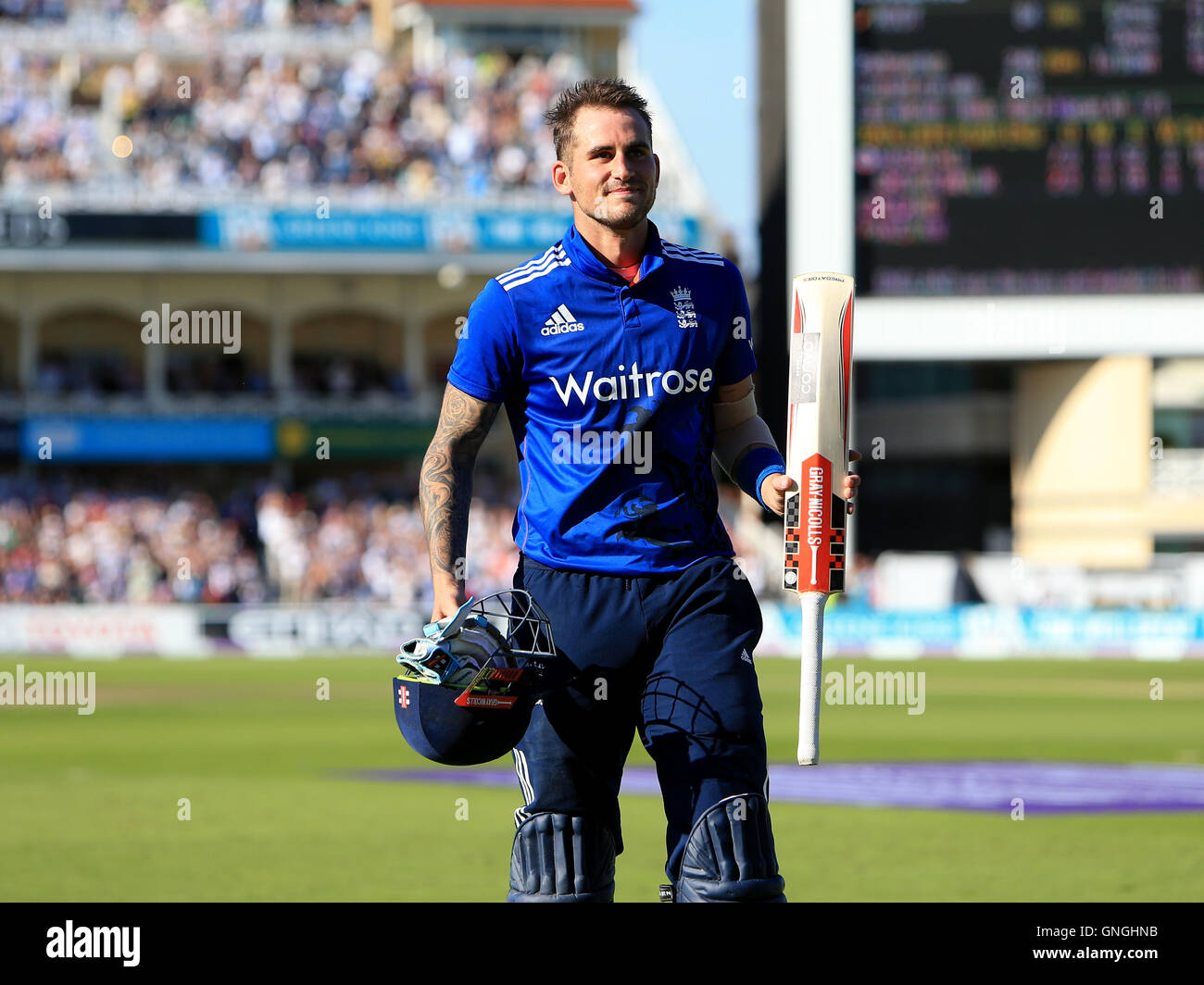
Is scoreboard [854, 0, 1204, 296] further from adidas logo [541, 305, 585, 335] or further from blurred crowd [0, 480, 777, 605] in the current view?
adidas logo [541, 305, 585, 335]

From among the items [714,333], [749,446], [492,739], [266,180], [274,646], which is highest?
[266,180]

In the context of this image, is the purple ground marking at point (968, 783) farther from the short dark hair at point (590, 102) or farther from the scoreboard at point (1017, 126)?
the scoreboard at point (1017, 126)

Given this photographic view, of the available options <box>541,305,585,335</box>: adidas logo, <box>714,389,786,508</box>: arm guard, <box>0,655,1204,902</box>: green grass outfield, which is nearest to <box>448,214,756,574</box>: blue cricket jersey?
<box>541,305,585,335</box>: adidas logo

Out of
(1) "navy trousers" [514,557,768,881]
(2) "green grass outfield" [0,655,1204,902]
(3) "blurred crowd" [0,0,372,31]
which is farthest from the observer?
(3) "blurred crowd" [0,0,372,31]

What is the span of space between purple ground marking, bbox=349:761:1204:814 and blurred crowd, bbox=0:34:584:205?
23.6m

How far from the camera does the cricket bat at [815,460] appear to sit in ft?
14.8

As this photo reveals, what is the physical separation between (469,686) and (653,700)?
0.53m

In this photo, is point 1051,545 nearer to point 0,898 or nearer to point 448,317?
point 448,317

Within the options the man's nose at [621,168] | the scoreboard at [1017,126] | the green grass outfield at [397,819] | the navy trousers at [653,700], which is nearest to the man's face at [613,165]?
the man's nose at [621,168]

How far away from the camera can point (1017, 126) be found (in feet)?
91.2

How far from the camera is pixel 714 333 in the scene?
4789mm

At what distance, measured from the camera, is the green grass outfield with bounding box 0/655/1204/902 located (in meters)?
8.76

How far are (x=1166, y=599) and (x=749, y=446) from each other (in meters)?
26.9

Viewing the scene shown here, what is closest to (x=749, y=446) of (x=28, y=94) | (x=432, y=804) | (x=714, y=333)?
(x=714, y=333)
